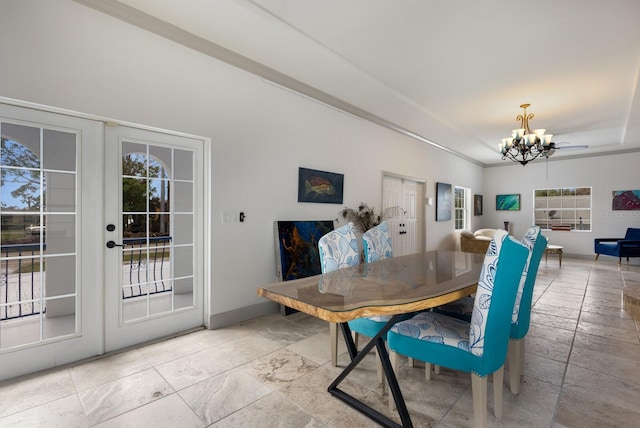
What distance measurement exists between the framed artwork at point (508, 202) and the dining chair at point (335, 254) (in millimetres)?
8234

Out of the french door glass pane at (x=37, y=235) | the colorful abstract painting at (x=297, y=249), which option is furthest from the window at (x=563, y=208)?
the french door glass pane at (x=37, y=235)

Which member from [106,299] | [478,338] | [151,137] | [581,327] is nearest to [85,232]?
[106,299]

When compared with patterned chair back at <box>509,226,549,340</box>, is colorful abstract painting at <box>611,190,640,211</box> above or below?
above

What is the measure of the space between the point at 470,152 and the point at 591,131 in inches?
93.4

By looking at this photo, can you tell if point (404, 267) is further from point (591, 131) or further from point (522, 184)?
point (522, 184)

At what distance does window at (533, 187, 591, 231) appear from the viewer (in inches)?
310

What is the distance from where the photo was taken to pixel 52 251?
2.34 metres

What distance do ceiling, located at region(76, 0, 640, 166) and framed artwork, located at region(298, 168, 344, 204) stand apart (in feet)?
3.40

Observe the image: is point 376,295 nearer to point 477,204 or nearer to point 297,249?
point 297,249

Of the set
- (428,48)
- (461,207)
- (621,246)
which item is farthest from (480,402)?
(461,207)

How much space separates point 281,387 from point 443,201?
625cm

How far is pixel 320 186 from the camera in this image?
4184 millimetres

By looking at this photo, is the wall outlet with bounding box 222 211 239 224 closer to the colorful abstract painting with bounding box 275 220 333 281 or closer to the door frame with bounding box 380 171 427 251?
the colorful abstract painting with bounding box 275 220 333 281

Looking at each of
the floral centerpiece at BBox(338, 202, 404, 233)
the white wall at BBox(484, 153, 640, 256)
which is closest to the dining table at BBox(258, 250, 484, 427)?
the floral centerpiece at BBox(338, 202, 404, 233)
